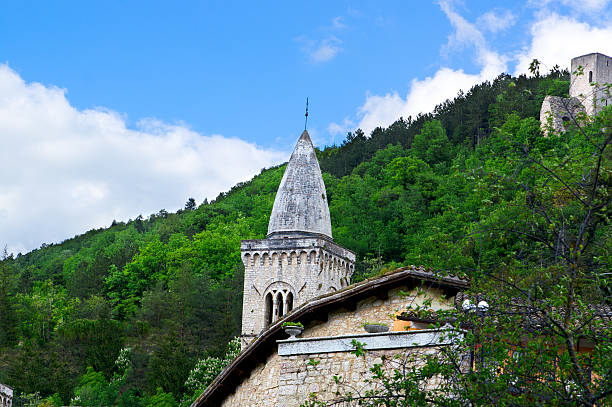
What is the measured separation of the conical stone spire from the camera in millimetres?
39188

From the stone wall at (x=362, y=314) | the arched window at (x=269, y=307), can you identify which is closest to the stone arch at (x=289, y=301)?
the arched window at (x=269, y=307)

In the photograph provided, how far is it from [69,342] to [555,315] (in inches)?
2416

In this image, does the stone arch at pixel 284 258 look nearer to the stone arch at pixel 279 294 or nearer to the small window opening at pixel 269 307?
the stone arch at pixel 279 294

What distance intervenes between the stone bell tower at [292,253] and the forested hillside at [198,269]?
469 centimetres

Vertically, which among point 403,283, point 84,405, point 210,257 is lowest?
point 84,405

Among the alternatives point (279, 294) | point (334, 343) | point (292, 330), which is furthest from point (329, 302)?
point (279, 294)

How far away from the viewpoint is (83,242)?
13962 centimetres

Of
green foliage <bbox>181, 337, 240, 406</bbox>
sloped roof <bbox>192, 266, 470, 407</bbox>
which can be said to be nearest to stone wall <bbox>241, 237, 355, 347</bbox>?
green foliage <bbox>181, 337, 240, 406</bbox>

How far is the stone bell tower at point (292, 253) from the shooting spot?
38.8 meters

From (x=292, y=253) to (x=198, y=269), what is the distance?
39449 mm

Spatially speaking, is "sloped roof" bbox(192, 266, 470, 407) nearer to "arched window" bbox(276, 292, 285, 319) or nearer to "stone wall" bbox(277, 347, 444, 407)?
"stone wall" bbox(277, 347, 444, 407)

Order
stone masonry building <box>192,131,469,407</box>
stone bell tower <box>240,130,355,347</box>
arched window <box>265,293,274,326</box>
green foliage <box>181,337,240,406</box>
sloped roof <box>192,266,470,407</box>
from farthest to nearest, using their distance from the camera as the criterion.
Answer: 1. green foliage <box>181,337,240,406</box>
2. stone bell tower <box>240,130,355,347</box>
3. arched window <box>265,293,274,326</box>
4. sloped roof <box>192,266,470,407</box>
5. stone masonry building <box>192,131,469,407</box>

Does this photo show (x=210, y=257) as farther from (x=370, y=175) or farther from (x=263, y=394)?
(x=263, y=394)

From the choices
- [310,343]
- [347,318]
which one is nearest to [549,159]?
[310,343]
